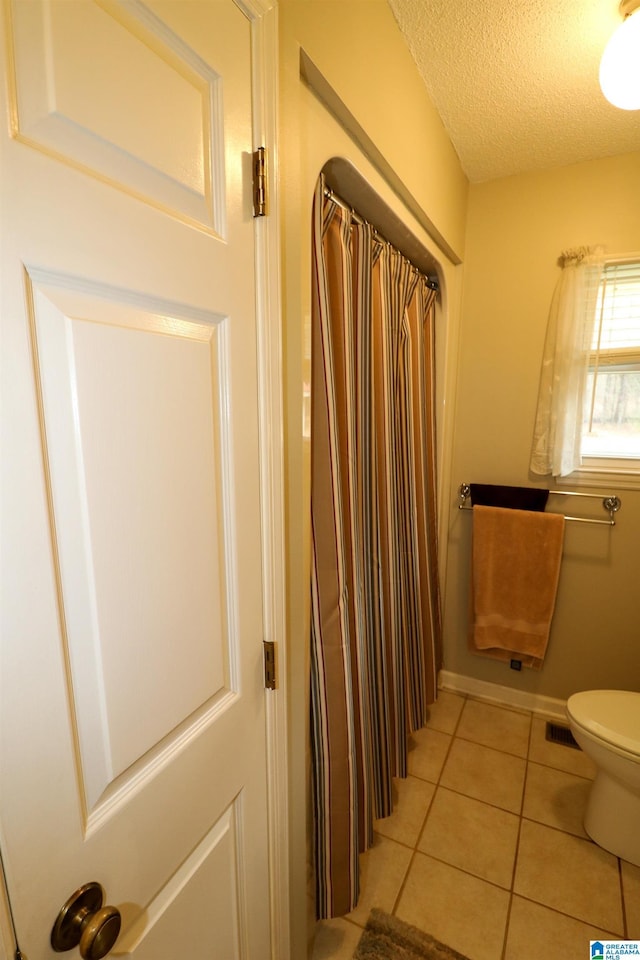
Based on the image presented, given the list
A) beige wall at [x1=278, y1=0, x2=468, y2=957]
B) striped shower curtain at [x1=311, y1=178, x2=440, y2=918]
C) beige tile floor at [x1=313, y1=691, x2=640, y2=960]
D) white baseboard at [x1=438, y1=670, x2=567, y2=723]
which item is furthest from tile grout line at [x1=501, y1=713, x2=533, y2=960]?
beige wall at [x1=278, y1=0, x2=468, y2=957]

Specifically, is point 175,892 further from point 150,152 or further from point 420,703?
point 420,703

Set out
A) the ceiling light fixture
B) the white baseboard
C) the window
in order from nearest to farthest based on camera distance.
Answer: the ceiling light fixture → the window → the white baseboard

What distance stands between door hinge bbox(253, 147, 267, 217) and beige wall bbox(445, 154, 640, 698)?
1.58 metres

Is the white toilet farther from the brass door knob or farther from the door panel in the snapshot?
the door panel

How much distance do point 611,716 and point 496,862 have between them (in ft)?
2.07

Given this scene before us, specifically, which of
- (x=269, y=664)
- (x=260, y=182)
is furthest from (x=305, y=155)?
(x=269, y=664)

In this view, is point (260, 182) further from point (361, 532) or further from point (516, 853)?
point (516, 853)

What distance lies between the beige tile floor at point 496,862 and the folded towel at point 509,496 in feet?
3.61

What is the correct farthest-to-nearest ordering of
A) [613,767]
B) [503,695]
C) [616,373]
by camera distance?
1. [503,695]
2. [616,373]
3. [613,767]

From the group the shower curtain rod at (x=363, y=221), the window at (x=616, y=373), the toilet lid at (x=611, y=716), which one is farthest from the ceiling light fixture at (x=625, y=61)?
the toilet lid at (x=611, y=716)

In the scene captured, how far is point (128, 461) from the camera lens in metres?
0.52

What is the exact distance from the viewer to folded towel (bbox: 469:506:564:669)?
190cm

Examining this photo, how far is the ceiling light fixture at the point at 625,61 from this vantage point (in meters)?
1.00

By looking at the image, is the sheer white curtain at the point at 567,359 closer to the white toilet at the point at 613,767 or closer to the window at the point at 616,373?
the window at the point at 616,373
